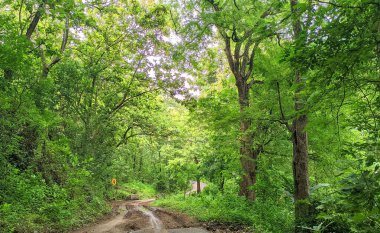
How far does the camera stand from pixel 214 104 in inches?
465

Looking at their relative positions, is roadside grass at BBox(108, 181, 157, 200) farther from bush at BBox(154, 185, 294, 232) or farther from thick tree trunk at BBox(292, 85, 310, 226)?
thick tree trunk at BBox(292, 85, 310, 226)

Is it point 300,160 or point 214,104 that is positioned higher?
point 214,104

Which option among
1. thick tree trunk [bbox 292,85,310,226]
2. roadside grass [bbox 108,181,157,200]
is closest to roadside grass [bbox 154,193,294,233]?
thick tree trunk [bbox 292,85,310,226]

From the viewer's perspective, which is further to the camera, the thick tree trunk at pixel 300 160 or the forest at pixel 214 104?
the thick tree trunk at pixel 300 160

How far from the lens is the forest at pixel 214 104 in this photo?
2.97 meters

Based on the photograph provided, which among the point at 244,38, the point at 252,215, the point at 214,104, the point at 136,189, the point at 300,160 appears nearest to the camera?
the point at 300,160

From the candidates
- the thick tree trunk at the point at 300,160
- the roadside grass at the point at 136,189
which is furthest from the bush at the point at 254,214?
the roadside grass at the point at 136,189

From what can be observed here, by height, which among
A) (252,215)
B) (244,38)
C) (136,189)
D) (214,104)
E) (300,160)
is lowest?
(136,189)

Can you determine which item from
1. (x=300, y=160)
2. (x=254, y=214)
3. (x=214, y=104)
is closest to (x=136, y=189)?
(x=214, y=104)

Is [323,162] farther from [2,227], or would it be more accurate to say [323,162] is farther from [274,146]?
[2,227]

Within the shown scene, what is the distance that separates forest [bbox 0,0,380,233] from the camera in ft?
9.73

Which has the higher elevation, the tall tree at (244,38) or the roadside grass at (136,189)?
the tall tree at (244,38)

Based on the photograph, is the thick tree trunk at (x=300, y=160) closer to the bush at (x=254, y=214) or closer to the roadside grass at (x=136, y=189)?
the bush at (x=254, y=214)

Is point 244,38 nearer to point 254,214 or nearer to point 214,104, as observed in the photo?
point 214,104
